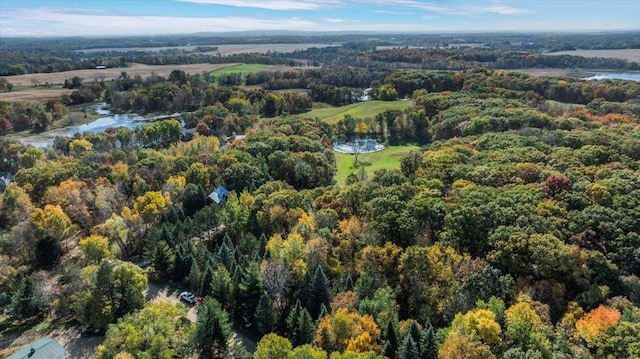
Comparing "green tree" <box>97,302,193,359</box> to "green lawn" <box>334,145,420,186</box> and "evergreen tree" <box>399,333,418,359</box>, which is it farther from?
"green lawn" <box>334,145,420,186</box>

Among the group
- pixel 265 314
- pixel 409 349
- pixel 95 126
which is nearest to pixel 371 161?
pixel 265 314

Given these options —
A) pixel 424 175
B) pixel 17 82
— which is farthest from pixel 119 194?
pixel 17 82

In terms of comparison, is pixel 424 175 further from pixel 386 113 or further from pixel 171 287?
pixel 386 113

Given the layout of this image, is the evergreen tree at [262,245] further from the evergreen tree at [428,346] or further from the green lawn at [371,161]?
the green lawn at [371,161]

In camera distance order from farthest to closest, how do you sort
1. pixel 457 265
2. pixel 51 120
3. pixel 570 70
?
1. pixel 570 70
2. pixel 51 120
3. pixel 457 265

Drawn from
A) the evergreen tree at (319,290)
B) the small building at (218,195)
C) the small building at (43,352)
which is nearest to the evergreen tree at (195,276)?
the small building at (43,352)
